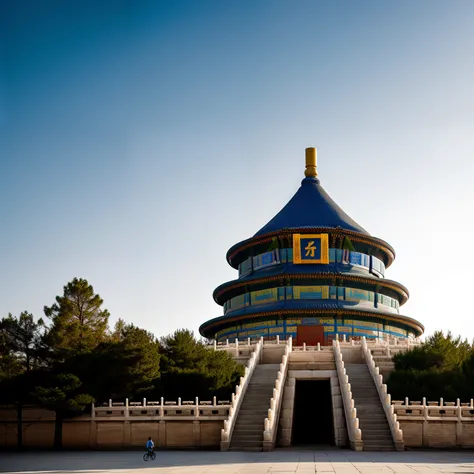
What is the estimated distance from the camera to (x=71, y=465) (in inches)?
947

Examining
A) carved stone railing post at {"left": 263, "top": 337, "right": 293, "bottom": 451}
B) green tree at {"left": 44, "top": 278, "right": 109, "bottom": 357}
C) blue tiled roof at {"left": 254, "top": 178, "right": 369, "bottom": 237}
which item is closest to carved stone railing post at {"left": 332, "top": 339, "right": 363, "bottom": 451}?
carved stone railing post at {"left": 263, "top": 337, "right": 293, "bottom": 451}

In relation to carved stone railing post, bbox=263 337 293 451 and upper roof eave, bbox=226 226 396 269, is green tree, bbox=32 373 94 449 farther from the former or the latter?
upper roof eave, bbox=226 226 396 269

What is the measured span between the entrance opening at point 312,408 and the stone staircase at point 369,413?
3.63 metres

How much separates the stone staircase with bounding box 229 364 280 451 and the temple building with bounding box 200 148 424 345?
57.1 ft

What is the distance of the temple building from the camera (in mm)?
57031

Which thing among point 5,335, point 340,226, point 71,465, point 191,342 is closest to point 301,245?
point 340,226

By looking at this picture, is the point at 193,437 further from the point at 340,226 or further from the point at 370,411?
the point at 340,226

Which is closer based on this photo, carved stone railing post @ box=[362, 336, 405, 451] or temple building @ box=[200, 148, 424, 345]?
carved stone railing post @ box=[362, 336, 405, 451]

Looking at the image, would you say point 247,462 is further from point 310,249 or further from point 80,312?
point 310,249

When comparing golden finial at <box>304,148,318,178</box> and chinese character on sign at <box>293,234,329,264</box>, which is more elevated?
golden finial at <box>304,148,318,178</box>

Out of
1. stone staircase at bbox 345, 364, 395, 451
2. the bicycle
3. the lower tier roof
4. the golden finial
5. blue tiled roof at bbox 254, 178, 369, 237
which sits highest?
the golden finial

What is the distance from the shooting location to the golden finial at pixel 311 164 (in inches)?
2857

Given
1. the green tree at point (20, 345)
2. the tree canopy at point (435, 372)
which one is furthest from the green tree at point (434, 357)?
the green tree at point (20, 345)

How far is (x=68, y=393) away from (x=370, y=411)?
13900 millimetres
